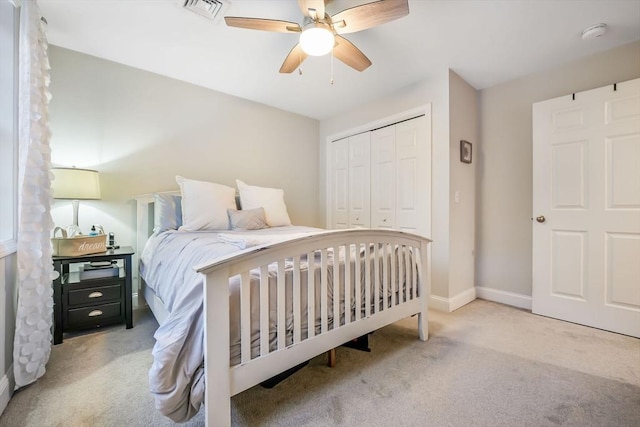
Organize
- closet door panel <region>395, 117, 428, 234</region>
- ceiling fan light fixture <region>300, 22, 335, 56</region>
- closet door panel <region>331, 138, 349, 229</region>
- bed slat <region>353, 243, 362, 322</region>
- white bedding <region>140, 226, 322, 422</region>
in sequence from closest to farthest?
white bedding <region>140, 226, 322, 422</region>, bed slat <region>353, 243, 362, 322</region>, ceiling fan light fixture <region>300, 22, 335, 56</region>, closet door panel <region>395, 117, 428, 234</region>, closet door panel <region>331, 138, 349, 229</region>

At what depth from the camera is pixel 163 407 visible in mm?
995

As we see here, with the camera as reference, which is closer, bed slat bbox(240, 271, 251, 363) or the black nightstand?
bed slat bbox(240, 271, 251, 363)

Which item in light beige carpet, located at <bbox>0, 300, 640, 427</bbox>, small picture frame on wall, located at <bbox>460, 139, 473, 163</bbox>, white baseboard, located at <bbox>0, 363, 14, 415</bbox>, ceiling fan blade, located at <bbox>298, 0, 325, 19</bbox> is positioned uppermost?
ceiling fan blade, located at <bbox>298, 0, 325, 19</bbox>

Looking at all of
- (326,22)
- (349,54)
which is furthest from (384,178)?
(326,22)

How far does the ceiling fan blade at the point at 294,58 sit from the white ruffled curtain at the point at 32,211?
1.46 m

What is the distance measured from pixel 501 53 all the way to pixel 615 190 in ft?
4.69

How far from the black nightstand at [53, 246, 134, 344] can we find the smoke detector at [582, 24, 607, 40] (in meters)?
3.84

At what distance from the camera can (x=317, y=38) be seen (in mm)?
1716

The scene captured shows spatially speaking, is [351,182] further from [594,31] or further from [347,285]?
[594,31]

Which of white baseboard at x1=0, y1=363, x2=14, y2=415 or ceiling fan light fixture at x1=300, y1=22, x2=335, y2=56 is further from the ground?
ceiling fan light fixture at x1=300, y1=22, x2=335, y2=56

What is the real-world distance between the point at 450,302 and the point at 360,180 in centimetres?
173

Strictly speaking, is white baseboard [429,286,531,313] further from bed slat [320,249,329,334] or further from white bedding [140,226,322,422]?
white bedding [140,226,322,422]

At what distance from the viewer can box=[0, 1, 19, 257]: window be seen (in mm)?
1404

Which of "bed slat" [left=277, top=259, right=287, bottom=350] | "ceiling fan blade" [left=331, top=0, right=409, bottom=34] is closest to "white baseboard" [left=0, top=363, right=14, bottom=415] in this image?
"bed slat" [left=277, top=259, right=287, bottom=350]
